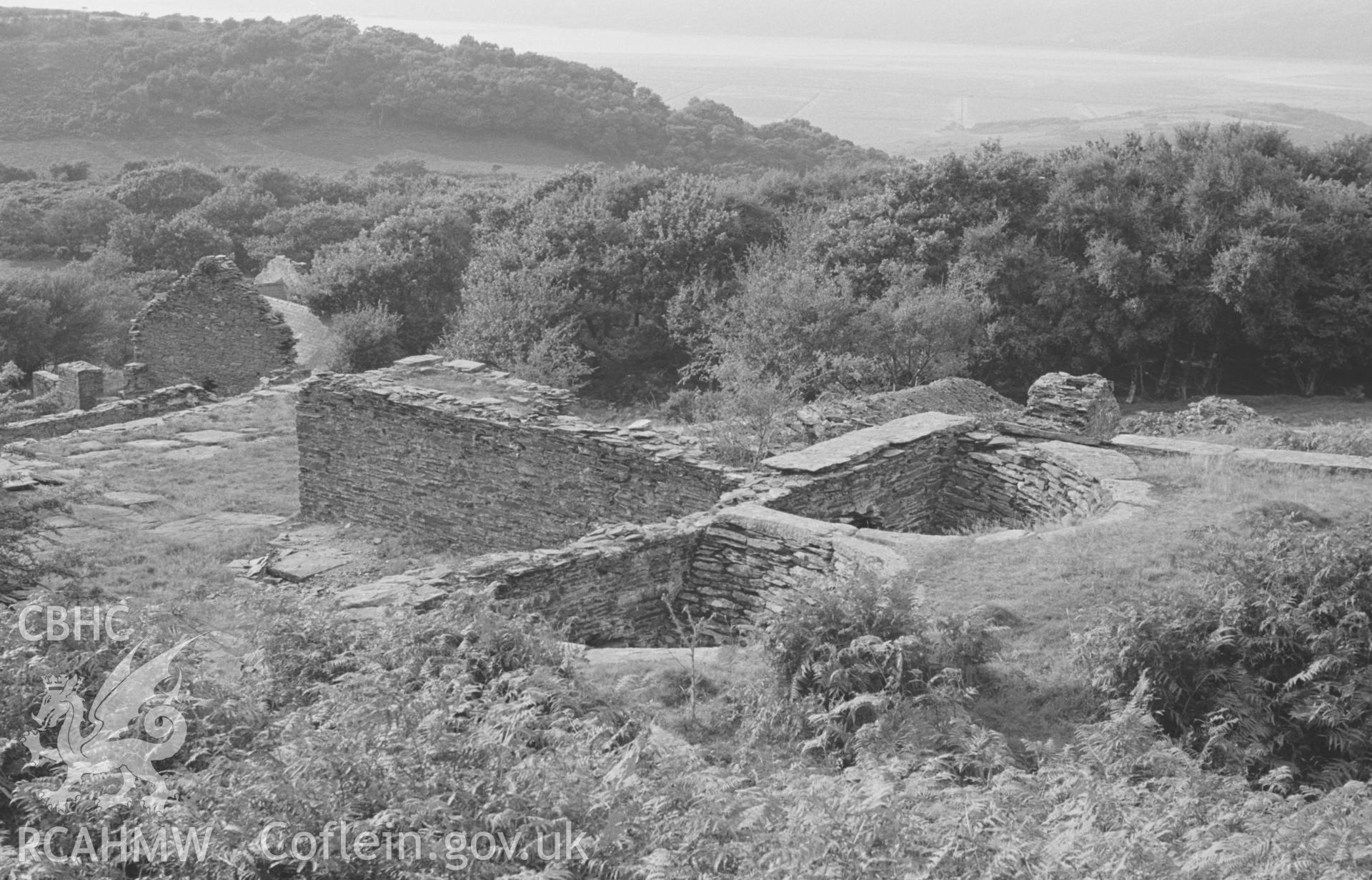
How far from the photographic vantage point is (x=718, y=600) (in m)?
9.12

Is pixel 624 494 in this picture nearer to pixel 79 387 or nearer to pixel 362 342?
pixel 79 387

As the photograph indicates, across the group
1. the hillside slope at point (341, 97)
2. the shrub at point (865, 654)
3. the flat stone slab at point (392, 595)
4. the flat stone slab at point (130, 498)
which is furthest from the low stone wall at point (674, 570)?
the hillside slope at point (341, 97)

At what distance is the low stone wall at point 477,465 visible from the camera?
11.7m

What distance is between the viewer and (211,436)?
17.5 m

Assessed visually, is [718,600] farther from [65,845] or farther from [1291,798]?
[65,845]

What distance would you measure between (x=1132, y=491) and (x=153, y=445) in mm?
13841

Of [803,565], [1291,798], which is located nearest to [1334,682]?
[1291,798]

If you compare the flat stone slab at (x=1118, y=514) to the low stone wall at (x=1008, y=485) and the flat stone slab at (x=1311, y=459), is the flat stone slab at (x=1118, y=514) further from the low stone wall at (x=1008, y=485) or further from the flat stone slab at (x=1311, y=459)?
the flat stone slab at (x=1311, y=459)

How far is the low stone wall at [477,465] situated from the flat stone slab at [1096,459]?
10.8 ft

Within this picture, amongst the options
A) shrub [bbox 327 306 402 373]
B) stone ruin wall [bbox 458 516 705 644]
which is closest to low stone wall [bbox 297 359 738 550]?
stone ruin wall [bbox 458 516 705 644]

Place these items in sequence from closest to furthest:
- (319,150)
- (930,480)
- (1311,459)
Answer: (1311,459) < (930,480) < (319,150)

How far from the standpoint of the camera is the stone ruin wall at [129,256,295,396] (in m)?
22.4

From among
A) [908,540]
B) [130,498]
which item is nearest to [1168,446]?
[908,540]

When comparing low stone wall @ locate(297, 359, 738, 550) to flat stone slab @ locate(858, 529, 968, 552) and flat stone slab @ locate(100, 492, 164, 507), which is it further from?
flat stone slab @ locate(858, 529, 968, 552)
